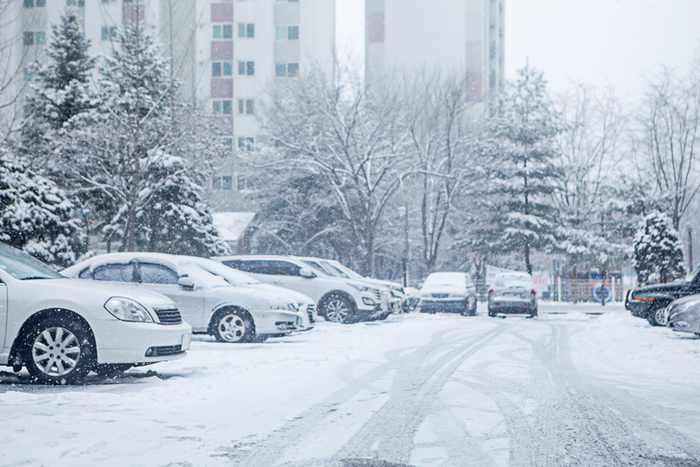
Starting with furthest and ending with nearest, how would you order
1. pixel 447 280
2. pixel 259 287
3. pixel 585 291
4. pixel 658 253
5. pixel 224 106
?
pixel 224 106 < pixel 585 291 < pixel 658 253 < pixel 447 280 < pixel 259 287

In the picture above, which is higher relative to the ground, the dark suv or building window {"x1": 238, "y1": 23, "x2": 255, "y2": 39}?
building window {"x1": 238, "y1": 23, "x2": 255, "y2": 39}

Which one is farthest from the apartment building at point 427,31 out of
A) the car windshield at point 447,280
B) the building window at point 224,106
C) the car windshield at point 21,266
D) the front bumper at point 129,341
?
the front bumper at point 129,341

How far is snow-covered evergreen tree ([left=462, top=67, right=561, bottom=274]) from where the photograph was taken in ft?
134

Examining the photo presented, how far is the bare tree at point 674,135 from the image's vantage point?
35.3 meters

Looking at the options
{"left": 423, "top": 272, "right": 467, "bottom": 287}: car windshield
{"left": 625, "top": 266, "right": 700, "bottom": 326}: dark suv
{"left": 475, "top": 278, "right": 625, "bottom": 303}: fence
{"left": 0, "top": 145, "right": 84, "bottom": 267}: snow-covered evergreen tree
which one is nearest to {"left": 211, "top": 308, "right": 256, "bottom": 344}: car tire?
{"left": 0, "top": 145, "right": 84, "bottom": 267}: snow-covered evergreen tree

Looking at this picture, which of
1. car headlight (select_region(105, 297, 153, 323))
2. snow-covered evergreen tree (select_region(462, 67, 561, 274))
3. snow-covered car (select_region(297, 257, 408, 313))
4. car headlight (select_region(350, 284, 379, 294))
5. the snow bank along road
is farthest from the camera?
snow-covered evergreen tree (select_region(462, 67, 561, 274))

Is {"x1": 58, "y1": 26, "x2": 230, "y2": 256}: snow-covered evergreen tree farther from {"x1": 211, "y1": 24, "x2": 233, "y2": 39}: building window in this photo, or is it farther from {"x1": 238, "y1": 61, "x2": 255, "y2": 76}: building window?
{"x1": 211, "y1": 24, "x2": 233, "y2": 39}: building window

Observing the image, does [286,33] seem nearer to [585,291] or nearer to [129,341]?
[585,291]

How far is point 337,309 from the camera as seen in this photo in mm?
18359

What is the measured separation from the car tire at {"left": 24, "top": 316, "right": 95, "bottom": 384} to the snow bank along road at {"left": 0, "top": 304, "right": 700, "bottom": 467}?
22 cm

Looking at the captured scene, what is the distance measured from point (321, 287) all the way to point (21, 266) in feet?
33.6

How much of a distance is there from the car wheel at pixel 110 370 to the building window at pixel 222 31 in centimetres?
5141

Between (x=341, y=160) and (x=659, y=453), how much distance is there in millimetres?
27966

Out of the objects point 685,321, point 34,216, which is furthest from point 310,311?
point 34,216
